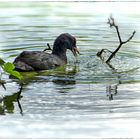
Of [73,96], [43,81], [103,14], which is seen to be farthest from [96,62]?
[103,14]

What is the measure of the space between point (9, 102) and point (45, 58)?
12.6 feet

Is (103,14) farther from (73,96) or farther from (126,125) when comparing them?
(126,125)

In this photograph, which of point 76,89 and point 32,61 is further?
point 32,61

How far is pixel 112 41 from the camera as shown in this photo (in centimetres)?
1850

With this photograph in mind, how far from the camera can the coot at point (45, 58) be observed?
14165 mm

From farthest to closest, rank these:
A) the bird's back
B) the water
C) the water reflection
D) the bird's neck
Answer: the bird's neck → the bird's back → the water reflection → the water

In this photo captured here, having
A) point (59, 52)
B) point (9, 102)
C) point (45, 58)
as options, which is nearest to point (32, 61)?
point (45, 58)

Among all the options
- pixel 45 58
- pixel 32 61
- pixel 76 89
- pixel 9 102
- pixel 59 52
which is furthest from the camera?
pixel 59 52

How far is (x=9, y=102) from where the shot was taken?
10977 millimetres

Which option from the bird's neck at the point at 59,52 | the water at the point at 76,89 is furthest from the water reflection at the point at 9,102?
the bird's neck at the point at 59,52

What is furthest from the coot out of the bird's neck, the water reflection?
the water reflection

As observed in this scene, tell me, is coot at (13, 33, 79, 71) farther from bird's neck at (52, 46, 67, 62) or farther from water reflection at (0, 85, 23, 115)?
water reflection at (0, 85, 23, 115)

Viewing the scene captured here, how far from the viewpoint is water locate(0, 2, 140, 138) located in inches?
367

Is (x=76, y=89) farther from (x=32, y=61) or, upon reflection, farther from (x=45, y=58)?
(x=45, y=58)
